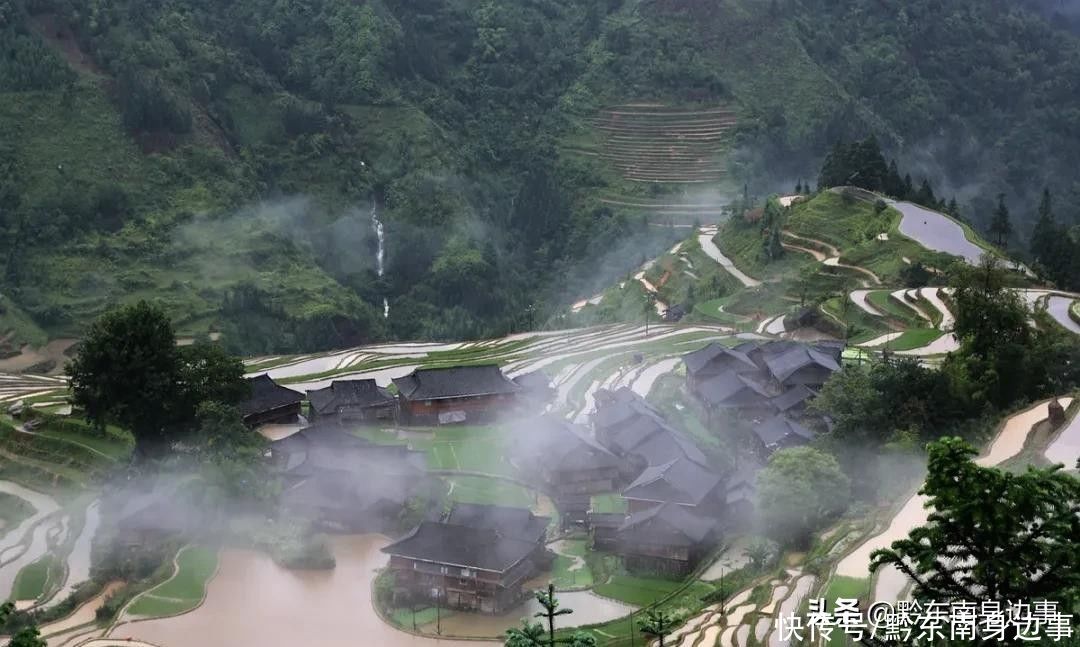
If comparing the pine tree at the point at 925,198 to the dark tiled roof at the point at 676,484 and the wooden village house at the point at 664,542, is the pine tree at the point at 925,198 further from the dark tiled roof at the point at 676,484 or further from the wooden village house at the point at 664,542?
the wooden village house at the point at 664,542

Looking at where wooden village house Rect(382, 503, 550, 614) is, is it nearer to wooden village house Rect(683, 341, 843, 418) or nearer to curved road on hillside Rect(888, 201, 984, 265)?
wooden village house Rect(683, 341, 843, 418)

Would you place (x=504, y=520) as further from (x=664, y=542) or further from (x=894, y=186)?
(x=894, y=186)

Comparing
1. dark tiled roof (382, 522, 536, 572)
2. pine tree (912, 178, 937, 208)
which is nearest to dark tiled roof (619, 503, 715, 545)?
dark tiled roof (382, 522, 536, 572)

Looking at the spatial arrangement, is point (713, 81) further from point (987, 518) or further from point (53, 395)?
point (987, 518)

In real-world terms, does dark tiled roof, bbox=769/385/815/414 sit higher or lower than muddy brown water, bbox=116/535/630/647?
higher

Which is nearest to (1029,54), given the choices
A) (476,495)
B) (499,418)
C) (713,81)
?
(713,81)

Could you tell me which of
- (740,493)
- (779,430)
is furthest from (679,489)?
(779,430)
